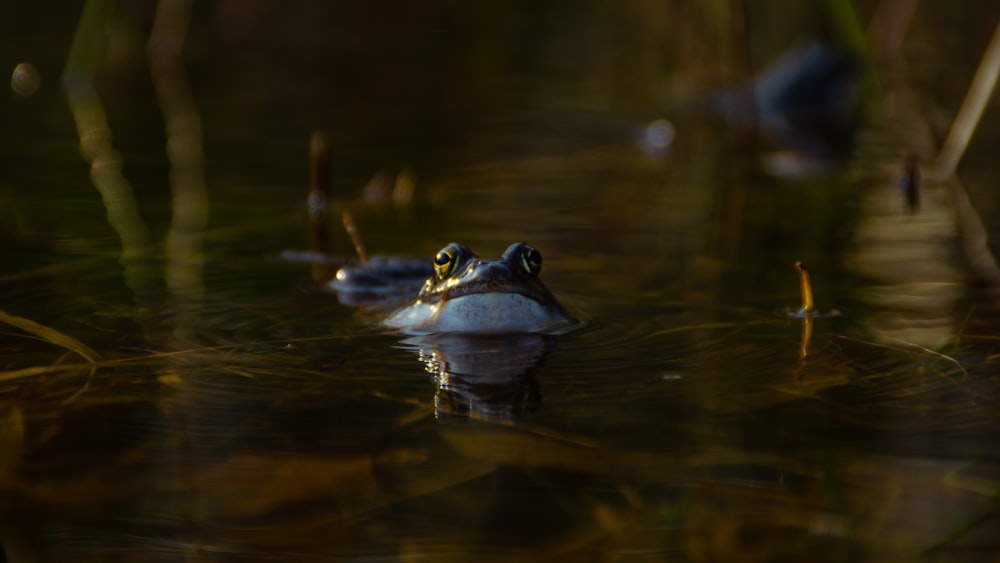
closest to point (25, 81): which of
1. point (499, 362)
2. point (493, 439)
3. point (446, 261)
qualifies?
point (446, 261)

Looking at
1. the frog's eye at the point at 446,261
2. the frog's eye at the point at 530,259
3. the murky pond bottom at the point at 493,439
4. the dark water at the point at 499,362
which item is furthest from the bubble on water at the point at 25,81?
the frog's eye at the point at 530,259

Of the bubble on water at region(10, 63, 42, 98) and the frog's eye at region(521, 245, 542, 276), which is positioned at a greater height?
the bubble on water at region(10, 63, 42, 98)

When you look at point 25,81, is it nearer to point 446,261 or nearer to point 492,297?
point 446,261

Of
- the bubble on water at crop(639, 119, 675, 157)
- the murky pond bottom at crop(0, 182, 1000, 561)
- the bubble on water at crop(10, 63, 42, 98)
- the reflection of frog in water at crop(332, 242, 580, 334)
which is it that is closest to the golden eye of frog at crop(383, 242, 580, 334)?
the reflection of frog in water at crop(332, 242, 580, 334)

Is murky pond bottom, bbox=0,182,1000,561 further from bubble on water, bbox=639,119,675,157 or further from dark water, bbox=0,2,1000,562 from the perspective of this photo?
bubble on water, bbox=639,119,675,157

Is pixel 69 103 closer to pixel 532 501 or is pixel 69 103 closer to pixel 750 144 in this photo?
pixel 750 144

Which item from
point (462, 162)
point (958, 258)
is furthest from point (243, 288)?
point (462, 162)

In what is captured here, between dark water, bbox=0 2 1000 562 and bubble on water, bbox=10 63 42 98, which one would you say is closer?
dark water, bbox=0 2 1000 562

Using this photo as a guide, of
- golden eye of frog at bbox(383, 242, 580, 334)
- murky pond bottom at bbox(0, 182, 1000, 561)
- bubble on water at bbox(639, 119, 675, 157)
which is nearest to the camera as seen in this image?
murky pond bottom at bbox(0, 182, 1000, 561)
